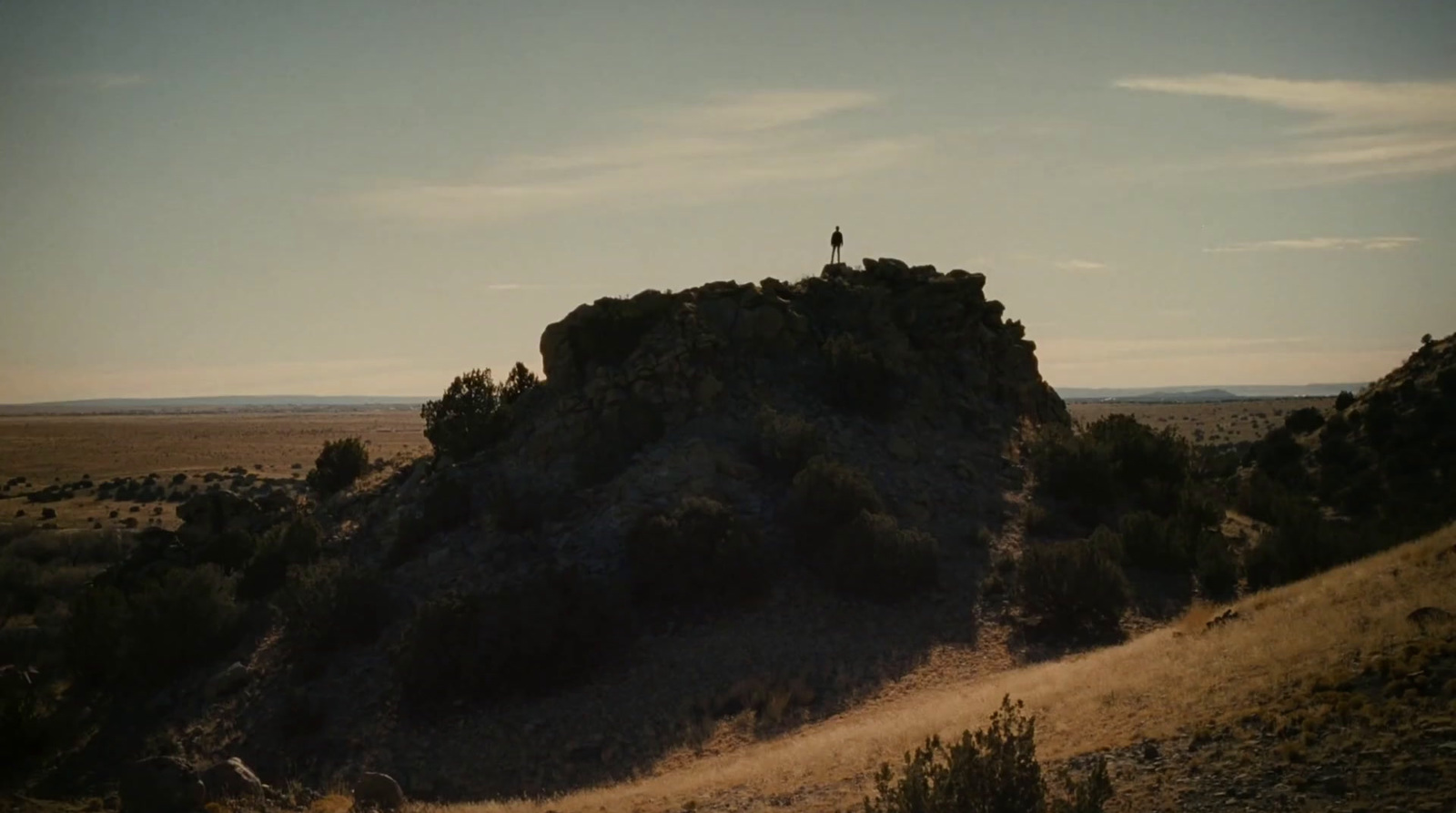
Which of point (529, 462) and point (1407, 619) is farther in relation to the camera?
point (529, 462)

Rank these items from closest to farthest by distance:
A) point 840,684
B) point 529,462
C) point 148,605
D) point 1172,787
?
1. point 1172,787
2. point 840,684
3. point 148,605
4. point 529,462

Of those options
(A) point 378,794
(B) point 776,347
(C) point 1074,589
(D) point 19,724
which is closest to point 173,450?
(B) point 776,347

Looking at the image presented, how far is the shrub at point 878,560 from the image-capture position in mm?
27234

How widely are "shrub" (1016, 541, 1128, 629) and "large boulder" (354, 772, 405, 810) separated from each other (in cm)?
1504

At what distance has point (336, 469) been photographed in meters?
38.8

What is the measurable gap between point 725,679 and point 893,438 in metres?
12.2

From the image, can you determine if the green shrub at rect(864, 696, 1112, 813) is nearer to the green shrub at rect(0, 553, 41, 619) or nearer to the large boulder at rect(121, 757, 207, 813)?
the large boulder at rect(121, 757, 207, 813)

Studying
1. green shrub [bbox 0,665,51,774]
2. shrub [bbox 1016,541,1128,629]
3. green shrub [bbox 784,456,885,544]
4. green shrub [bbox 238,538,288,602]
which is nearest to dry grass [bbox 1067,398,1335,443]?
green shrub [bbox 784,456,885,544]

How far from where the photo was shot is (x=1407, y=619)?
1531 centimetres

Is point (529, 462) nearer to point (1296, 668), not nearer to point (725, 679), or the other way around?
point (725, 679)

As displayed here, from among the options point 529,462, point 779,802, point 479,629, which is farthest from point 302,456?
point 779,802

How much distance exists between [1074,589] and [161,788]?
19508mm

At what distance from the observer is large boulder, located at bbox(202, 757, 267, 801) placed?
1767 centimetres

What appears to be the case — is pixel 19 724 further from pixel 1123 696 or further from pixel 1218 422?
pixel 1218 422
